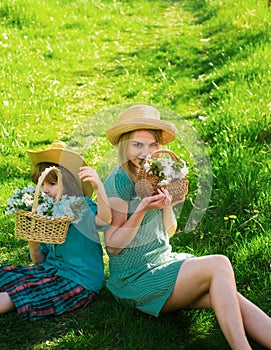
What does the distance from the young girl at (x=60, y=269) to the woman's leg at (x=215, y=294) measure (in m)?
0.50

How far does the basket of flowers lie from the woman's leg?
0.68 meters

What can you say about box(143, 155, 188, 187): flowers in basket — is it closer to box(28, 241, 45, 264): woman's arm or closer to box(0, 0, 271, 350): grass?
box(0, 0, 271, 350): grass

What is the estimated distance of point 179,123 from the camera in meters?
4.82

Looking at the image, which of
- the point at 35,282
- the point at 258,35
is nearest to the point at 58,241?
the point at 35,282

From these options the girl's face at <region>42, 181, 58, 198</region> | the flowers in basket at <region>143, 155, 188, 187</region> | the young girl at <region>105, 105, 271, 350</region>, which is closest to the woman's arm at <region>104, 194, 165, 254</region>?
the young girl at <region>105, 105, 271, 350</region>

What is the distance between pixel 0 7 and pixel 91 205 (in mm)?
7010

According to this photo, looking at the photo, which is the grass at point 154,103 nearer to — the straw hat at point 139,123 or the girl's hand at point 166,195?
the straw hat at point 139,123

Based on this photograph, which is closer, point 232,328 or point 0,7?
point 232,328

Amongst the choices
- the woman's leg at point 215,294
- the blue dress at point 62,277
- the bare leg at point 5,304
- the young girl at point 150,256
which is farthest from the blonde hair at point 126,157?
the bare leg at point 5,304

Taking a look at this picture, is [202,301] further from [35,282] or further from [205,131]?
[205,131]

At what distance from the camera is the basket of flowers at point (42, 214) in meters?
3.64

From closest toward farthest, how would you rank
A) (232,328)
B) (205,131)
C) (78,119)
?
(232,328) → (205,131) → (78,119)

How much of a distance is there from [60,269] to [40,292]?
19 centimetres

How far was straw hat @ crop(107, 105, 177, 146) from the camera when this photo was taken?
3590 mm
